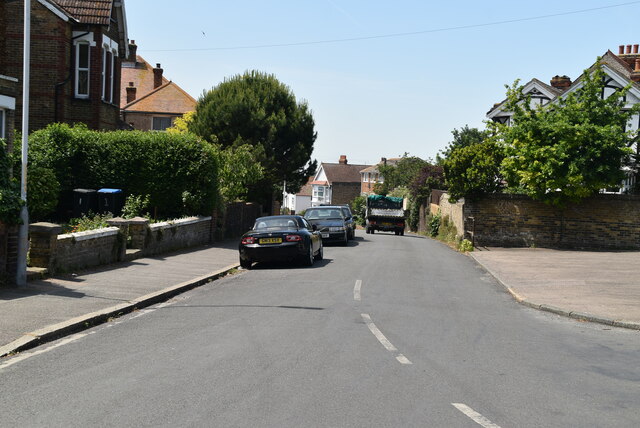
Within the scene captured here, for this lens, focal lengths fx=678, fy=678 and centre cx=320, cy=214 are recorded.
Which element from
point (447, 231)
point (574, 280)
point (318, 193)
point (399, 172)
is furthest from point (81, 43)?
point (318, 193)

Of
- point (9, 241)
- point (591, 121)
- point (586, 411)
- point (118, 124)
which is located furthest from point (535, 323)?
point (118, 124)

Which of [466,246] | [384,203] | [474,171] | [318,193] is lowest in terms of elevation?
[466,246]

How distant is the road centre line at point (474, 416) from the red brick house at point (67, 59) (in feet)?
72.2

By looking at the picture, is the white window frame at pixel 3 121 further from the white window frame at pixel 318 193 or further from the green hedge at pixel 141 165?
the white window frame at pixel 318 193

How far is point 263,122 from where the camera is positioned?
130 feet

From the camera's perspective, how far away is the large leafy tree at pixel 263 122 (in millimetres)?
39188

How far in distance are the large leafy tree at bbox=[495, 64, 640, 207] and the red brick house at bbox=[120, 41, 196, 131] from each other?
30171mm

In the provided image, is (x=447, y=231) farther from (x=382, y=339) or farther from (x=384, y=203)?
(x=382, y=339)

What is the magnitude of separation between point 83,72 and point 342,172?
88.8m

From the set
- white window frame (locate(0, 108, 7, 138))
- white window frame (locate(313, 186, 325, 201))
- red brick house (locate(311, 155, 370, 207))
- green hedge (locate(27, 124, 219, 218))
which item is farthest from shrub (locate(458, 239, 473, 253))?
white window frame (locate(313, 186, 325, 201))

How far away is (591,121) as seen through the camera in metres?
24.8

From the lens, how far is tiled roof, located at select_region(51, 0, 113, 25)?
2609cm

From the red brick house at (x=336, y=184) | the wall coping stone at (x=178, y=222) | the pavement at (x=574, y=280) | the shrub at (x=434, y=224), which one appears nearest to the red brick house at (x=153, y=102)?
the shrub at (x=434, y=224)

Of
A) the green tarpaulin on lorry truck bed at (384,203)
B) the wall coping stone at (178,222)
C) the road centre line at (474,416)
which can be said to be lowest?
the road centre line at (474,416)
